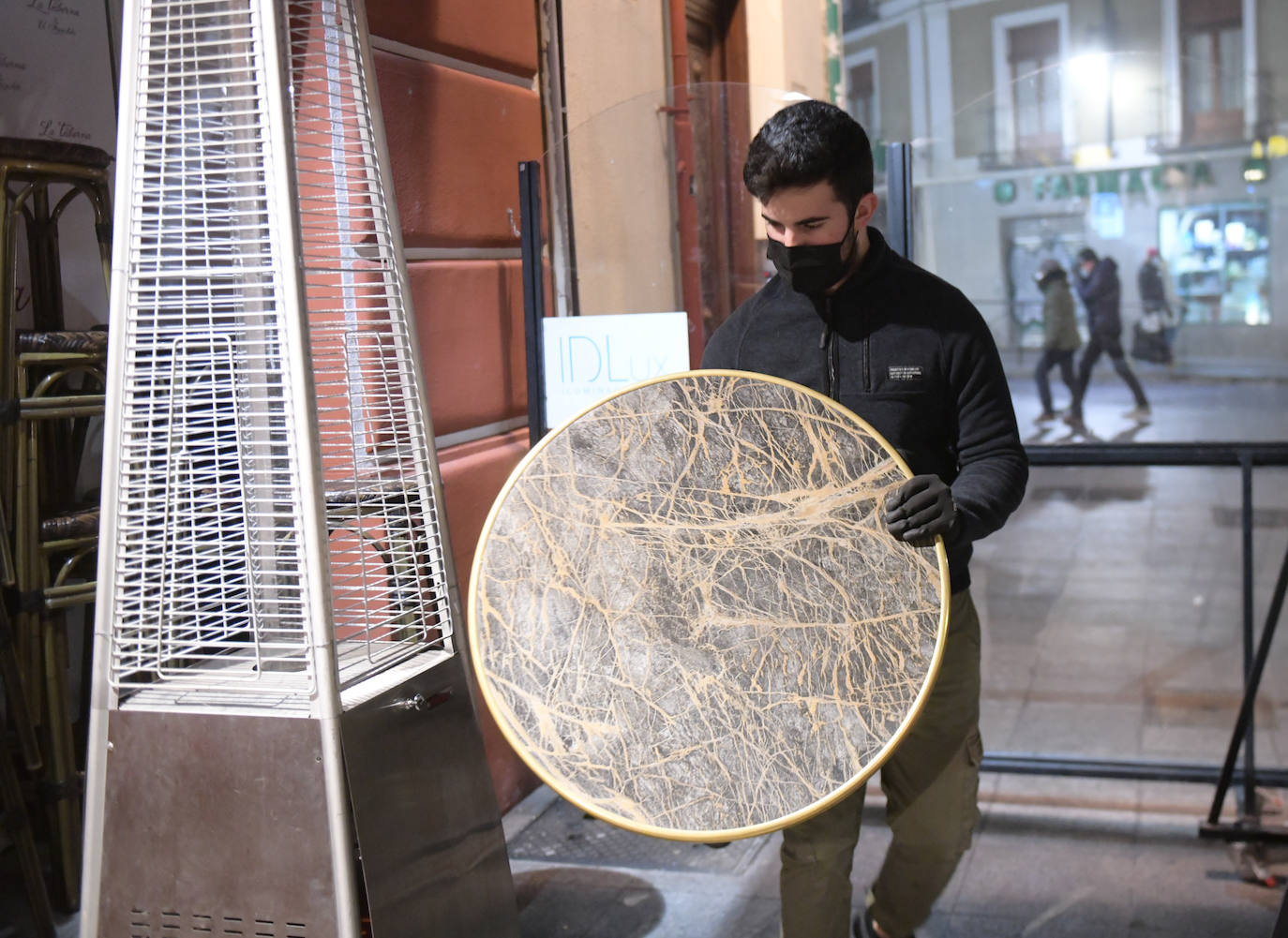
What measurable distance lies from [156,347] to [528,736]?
0.83 metres

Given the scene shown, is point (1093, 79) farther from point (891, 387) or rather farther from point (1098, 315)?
point (891, 387)

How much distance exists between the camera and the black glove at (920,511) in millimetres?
1589

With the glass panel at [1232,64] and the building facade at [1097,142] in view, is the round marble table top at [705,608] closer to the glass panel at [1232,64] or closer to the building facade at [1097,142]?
the building facade at [1097,142]

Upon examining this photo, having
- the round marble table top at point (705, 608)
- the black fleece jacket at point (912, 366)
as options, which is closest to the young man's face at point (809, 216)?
the black fleece jacket at point (912, 366)

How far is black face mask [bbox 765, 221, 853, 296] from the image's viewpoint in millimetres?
1773

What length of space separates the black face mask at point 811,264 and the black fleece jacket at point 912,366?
0.06 meters

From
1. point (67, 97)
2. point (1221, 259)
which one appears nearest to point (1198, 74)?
point (1221, 259)

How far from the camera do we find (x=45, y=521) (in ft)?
7.75

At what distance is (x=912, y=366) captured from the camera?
1810mm

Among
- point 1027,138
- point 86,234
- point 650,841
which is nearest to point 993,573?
point 650,841

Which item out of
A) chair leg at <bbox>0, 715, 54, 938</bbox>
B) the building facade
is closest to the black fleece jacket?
chair leg at <bbox>0, 715, 54, 938</bbox>

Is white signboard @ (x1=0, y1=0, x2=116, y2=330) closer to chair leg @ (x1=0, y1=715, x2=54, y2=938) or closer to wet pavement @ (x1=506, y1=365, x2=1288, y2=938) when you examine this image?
chair leg @ (x1=0, y1=715, x2=54, y2=938)

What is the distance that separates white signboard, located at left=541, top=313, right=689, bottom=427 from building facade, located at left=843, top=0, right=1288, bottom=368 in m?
8.59

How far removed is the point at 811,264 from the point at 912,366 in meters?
0.22
